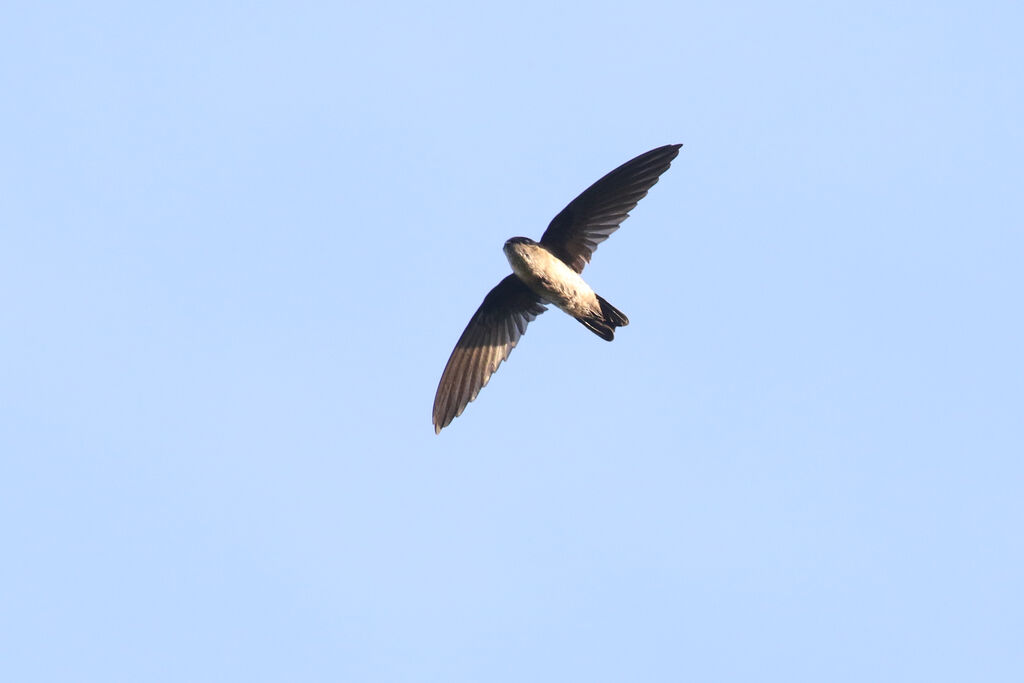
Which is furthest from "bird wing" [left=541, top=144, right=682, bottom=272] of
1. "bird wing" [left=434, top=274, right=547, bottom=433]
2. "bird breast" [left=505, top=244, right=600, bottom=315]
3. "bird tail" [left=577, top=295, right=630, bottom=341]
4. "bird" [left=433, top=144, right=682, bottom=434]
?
"bird wing" [left=434, top=274, right=547, bottom=433]

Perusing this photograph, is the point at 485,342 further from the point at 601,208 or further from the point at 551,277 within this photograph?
the point at 601,208

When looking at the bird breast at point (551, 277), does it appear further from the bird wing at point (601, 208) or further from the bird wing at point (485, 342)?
the bird wing at point (485, 342)

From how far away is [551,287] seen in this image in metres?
12.7

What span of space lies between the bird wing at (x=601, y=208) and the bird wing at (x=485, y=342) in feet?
2.23

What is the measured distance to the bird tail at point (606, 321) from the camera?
41.7ft

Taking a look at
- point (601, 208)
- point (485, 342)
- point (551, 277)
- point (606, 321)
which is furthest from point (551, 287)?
point (485, 342)

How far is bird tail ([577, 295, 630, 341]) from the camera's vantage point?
12703 mm

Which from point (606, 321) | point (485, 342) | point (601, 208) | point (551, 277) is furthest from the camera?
point (485, 342)

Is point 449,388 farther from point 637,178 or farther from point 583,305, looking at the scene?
point 637,178

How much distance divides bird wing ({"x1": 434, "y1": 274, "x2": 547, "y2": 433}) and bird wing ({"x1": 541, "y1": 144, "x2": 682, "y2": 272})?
68 centimetres

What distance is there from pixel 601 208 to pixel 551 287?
37.1 inches

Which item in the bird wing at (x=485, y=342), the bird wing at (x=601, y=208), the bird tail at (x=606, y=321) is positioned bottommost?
the bird tail at (x=606, y=321)

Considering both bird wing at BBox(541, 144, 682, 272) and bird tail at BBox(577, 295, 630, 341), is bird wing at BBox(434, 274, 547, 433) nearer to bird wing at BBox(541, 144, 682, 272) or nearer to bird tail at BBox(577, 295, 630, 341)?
bird wing at BBox(541, 144, 682, 272)

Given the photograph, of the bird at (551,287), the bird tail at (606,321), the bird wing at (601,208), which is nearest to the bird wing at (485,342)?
the bird at (551,287)
